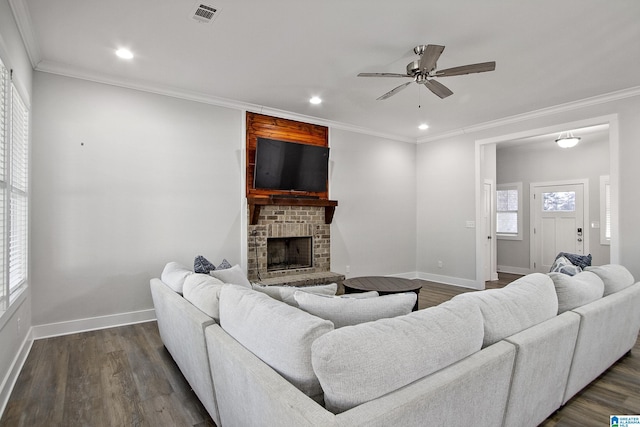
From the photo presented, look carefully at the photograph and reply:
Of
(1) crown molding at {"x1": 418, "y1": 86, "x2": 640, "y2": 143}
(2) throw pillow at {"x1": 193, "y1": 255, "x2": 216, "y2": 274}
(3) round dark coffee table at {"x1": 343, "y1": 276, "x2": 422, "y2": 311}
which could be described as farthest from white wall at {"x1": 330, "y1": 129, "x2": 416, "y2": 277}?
(2) throw pillow at {"x1": 193, "y1": 255, "x2": 216, "y2": 274}

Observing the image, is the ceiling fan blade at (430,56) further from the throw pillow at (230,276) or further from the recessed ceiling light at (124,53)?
the recessed ceiling light at (124,53)

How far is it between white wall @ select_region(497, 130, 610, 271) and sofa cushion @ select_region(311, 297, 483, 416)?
6604 mm

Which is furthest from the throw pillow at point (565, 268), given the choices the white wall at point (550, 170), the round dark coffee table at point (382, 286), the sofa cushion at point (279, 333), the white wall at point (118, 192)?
the white wall at point (550, 170)

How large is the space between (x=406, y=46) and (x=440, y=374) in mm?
2778

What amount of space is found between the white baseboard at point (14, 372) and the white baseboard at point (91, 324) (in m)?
0.17

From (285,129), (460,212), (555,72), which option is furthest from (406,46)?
(460,212)

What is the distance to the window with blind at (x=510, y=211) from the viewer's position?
7497 millimetres

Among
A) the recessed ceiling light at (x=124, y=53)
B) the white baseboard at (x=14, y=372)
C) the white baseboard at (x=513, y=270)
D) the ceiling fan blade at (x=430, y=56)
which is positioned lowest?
the white baseboard at (x=14, y=372)

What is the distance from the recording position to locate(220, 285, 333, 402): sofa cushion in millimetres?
1251

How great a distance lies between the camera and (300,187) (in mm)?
5133

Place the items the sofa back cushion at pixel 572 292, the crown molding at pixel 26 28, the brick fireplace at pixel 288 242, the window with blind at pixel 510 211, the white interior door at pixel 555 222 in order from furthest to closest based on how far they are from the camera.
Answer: the window with blind at pixel 510 211
the white interior door at pixel 555 222
the brick fireplace at pixel 288 242
the crown molding at pixel 26 28
the sofa back cushion at pixel 572 292

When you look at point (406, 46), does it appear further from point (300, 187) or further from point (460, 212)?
point (460, 212)

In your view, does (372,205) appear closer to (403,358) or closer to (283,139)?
(283,139)

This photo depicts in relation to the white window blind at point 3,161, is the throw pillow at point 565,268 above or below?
below
